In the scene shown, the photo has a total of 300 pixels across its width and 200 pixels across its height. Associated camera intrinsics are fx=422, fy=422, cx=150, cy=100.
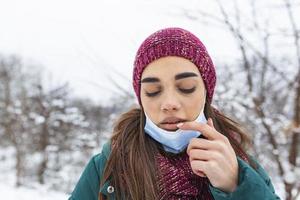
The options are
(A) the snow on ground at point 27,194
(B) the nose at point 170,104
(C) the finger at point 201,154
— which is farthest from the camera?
(A) the snow on ground at point 27,194

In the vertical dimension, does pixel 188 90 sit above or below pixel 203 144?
above

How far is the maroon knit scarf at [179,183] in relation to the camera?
1112mm

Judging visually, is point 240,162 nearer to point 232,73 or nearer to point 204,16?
point 204,16

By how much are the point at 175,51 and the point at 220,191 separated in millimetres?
381

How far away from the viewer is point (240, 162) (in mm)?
943

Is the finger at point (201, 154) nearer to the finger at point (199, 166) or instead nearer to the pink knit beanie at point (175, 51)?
the finger at point (199, 166)

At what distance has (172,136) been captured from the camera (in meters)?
1.07

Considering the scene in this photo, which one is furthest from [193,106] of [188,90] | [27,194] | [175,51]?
[27,194]

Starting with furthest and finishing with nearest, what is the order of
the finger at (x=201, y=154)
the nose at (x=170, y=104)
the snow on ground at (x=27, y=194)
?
the snow on ground at (x=27, y=194) < the nose at (x=170, y=104) < the finger at (x=201, y=154)

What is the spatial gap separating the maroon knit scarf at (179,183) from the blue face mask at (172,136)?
0.05m

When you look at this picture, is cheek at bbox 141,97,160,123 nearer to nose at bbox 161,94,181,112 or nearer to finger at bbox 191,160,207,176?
nose at bbox 161,94,181,112

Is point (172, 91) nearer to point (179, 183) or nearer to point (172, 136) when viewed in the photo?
Answer: point (172, 136)

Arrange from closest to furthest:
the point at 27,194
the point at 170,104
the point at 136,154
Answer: the point at 170,104 → the point at 136,154 → the point at 27,194

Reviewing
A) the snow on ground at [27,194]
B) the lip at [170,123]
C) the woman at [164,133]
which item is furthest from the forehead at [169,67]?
the snow on ground at [27,194]
